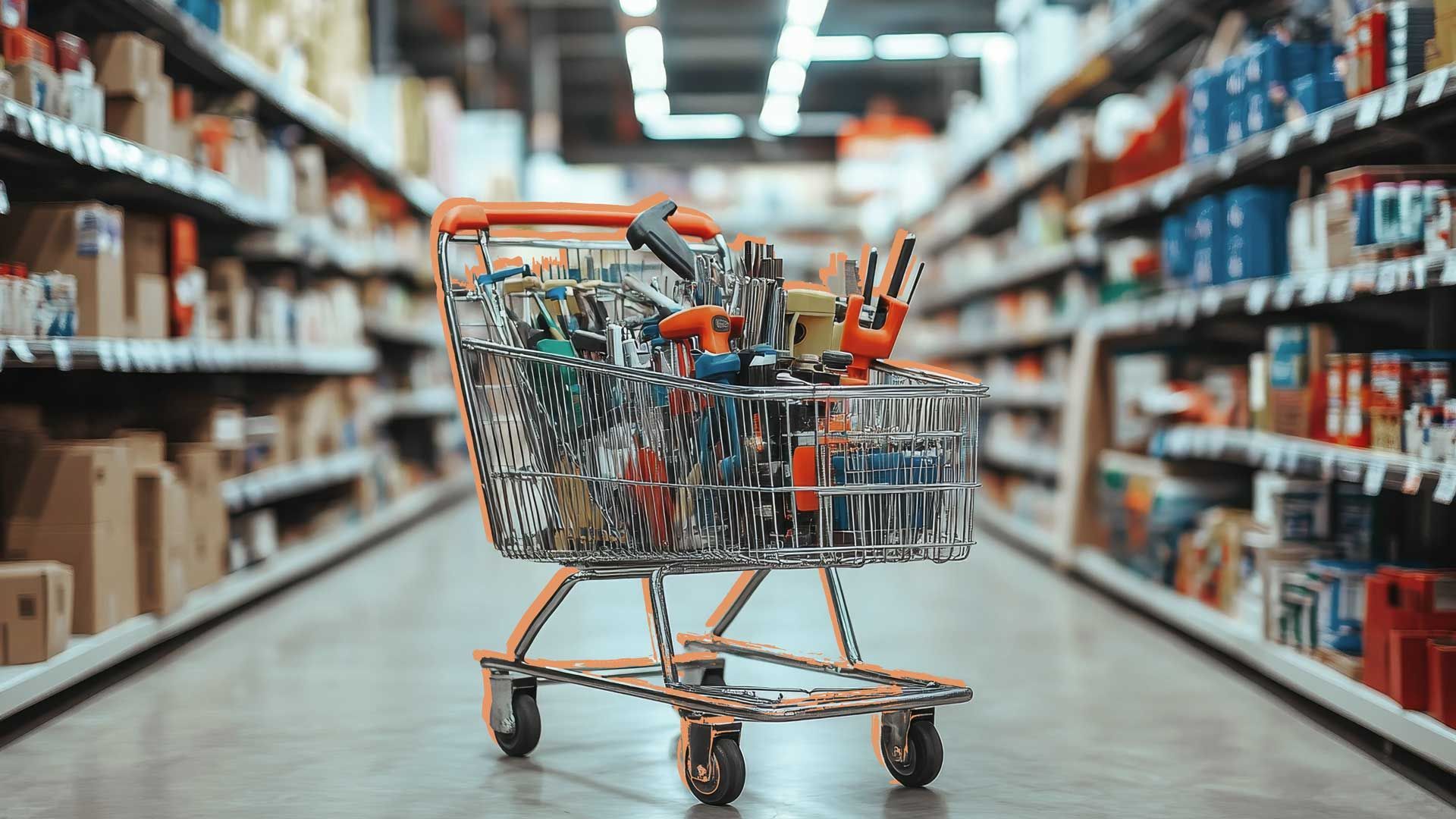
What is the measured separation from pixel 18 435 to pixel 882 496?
2177 mm

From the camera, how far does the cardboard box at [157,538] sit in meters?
3.66

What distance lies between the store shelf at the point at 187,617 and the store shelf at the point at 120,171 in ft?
3.78

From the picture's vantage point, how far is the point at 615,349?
2527mm

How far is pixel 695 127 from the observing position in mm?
16016

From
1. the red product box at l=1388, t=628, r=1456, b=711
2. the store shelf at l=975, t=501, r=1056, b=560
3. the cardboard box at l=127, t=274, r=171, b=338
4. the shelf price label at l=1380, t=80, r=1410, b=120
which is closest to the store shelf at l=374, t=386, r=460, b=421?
the store shelf at l=975, t=501, r=1056, b=560

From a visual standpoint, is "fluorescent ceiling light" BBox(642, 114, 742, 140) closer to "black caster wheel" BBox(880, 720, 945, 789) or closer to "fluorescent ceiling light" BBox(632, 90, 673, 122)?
"fluorescent ceiling light" BBox(632, 90, 673, 122)

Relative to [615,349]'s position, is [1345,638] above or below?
below

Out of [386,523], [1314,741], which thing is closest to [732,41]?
[386,523]

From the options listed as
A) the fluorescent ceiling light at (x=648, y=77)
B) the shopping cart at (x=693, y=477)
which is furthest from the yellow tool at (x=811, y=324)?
the fluorescent ceiling light at (x=648, y=77)

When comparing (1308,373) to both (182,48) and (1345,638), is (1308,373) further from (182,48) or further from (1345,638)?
(182,48)

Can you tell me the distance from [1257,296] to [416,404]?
19.2 ft

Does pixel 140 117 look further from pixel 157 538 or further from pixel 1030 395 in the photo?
pixel 1030 395

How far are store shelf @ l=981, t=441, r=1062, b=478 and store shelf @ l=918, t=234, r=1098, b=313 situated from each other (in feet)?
2.97

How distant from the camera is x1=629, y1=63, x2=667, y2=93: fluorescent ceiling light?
1094cm
